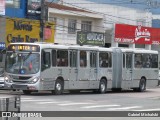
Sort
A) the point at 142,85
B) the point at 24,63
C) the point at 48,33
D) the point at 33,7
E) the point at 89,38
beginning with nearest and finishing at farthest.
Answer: the point at 24,63
the point at 142,85
the point at 33,7
the point at 48,33
the point at 89,38

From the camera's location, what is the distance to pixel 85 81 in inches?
1131

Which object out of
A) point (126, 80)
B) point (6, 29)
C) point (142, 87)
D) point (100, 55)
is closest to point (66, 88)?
point (100, 55)

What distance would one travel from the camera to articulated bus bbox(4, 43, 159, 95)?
25.4 m

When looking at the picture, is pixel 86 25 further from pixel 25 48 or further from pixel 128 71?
pixel 25 48

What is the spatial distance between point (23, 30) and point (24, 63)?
15.9 meters

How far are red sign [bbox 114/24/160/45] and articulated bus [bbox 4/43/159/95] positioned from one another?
1697cm

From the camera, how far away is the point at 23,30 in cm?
4100

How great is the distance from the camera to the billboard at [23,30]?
39594mm

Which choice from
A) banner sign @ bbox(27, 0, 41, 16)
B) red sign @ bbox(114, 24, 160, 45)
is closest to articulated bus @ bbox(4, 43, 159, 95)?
banner sign @ bbox(27, 0, 41, 16)

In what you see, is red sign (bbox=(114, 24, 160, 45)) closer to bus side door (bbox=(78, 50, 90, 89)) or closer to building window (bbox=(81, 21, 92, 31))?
building window (bbox=(81, 21, 92, 31))

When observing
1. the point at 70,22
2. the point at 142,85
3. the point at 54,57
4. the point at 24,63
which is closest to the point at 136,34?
the point at 70,22

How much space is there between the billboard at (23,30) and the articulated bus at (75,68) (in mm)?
11355

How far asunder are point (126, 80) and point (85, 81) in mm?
4430

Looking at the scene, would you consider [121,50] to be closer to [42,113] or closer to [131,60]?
[131,60]
